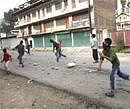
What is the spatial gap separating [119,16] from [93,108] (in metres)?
34.8

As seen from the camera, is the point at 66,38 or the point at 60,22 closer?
the point at 66,38

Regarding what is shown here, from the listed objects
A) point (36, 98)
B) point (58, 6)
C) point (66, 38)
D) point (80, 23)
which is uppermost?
point (58, 6)

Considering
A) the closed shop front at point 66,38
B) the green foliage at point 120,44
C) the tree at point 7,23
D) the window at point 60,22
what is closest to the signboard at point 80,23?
the closed shop front at point 66,38

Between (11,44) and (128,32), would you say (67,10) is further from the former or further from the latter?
(11,44)

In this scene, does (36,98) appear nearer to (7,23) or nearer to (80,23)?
(80,23)

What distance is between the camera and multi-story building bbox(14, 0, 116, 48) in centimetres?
3722

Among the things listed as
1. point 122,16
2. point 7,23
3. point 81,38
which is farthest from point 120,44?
point 7,23

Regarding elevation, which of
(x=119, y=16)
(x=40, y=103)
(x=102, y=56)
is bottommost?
(x=40, y=103)

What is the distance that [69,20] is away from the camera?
4112cm

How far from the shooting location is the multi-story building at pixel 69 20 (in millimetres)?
37219

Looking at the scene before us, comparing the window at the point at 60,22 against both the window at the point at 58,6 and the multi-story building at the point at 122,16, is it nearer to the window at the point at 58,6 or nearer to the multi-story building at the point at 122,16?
the window at the point at 58,6

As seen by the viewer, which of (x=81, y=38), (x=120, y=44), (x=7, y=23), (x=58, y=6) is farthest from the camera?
(x=7, y=23)

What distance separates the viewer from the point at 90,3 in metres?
36.8

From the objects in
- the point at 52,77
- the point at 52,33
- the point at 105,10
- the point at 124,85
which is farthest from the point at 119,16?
the point at 124,85
